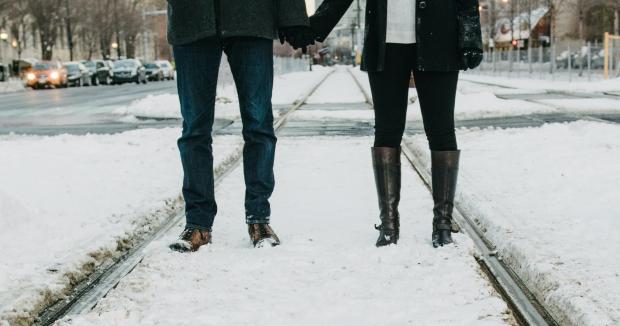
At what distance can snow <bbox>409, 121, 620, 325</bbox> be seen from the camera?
2887 millimetres

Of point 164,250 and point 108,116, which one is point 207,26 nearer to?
point 164,250

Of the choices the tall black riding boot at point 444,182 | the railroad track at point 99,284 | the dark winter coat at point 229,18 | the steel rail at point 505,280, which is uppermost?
the dark winter coat at point 229,18

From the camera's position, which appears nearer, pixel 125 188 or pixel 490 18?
pixel 125 188

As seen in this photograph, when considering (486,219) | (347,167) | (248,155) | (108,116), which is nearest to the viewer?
(248,155)

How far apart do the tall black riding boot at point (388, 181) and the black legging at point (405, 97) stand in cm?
5

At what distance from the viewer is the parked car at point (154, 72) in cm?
5438

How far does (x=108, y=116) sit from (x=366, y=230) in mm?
12099

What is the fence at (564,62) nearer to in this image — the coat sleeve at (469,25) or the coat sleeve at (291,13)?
the coat sleeve at (469,25)

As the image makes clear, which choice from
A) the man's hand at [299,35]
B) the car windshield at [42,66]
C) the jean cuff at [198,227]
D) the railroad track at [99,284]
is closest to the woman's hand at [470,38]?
the man's hand at [299,35]

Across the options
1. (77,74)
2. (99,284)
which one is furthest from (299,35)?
(77,74)

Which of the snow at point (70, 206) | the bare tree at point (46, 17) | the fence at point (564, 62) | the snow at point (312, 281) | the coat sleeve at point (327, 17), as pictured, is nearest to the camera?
the snow at point (312, 281)

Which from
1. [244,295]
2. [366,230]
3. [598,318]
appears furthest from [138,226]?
[598,318]

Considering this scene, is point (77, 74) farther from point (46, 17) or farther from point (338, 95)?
point (338, 95)

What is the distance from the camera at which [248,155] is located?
3.84 m
